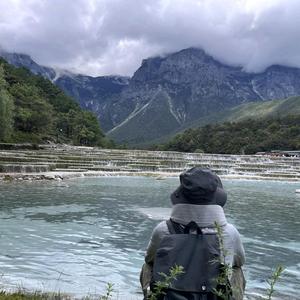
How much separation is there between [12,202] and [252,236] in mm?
12222

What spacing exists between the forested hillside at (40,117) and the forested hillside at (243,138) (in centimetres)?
2548

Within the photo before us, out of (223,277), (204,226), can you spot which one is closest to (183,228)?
(204,226)

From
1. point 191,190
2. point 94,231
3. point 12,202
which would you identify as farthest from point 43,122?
point 191,190

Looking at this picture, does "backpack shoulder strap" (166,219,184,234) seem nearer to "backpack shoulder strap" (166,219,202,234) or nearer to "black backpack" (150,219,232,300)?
"backpack shoulder strap" (166,219,202,234)

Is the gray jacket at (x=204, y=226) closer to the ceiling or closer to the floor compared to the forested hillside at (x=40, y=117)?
closer to the floor

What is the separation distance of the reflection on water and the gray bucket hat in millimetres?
5789

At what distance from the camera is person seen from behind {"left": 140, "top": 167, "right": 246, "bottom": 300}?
363cm

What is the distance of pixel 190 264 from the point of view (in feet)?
12.0

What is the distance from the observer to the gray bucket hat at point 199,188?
3830mm

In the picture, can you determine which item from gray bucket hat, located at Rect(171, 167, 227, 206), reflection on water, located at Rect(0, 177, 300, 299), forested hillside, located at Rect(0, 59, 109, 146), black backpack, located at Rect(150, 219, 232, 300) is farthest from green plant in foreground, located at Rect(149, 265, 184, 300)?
forested hillside, located at Rect(0, 59, 109, 146)

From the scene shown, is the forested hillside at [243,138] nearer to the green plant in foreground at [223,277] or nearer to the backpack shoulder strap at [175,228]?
the backpack shoulder strap at [175,228]

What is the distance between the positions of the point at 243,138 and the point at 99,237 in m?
115

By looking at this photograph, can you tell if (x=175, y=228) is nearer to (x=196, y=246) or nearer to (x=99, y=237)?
(x=196, y=246)

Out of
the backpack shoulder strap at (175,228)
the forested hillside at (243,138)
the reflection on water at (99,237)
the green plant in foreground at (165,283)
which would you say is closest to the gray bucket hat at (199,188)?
the backpack shoulder strap at (175,228)
